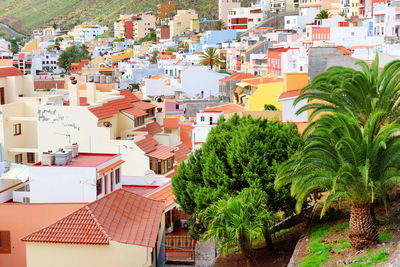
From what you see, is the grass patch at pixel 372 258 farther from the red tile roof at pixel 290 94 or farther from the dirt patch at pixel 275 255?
the red tile roof at pixel 290 94

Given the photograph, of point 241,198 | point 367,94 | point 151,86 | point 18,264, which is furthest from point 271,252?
point 151,86

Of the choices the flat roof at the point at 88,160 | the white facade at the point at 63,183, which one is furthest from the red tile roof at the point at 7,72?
the white facade at the point at 63,183

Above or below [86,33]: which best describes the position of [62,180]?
below

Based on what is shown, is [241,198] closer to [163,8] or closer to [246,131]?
[246,131]

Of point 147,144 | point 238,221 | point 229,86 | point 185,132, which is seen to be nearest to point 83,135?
point 147,144

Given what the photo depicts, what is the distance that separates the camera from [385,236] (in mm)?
17000

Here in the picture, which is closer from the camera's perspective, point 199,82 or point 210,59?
point 199,82

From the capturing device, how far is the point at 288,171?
60.7 feet

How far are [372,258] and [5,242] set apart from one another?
510 inches

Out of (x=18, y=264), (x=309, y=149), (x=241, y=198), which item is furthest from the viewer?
(x=18, y=264)

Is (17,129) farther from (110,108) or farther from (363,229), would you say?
(363,229)

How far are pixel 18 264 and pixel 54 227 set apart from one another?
11.8 ft

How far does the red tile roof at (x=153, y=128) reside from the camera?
36.2m

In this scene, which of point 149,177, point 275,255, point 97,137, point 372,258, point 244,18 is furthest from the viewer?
point 244,18
